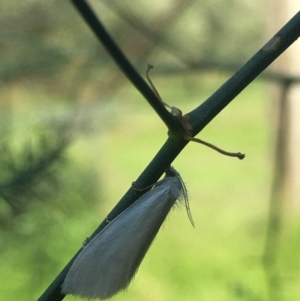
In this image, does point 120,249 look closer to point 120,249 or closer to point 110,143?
point 120,249

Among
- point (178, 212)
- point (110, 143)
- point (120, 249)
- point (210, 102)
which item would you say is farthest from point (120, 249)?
point (110, 143)

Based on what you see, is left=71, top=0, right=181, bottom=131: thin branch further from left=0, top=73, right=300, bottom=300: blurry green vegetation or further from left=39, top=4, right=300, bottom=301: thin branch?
left=0, top=73, right=300, bottom=300: blurry green vegetation

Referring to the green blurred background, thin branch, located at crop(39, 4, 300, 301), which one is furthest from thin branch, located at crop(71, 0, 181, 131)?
the green blurred background

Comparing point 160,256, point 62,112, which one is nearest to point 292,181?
point 160,256

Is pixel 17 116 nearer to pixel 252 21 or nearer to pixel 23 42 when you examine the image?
pixel 23 42

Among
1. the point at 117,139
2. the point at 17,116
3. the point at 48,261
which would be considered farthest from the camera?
the point at 117,139

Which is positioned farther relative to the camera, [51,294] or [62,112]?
[62,112]

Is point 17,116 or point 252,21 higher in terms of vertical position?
Result: point 17,116

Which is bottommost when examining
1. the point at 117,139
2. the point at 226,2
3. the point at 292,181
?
the point at 292,181

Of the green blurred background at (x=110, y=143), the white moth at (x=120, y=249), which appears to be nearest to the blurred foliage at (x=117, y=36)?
the green blurred background at (x=110, y=143)
